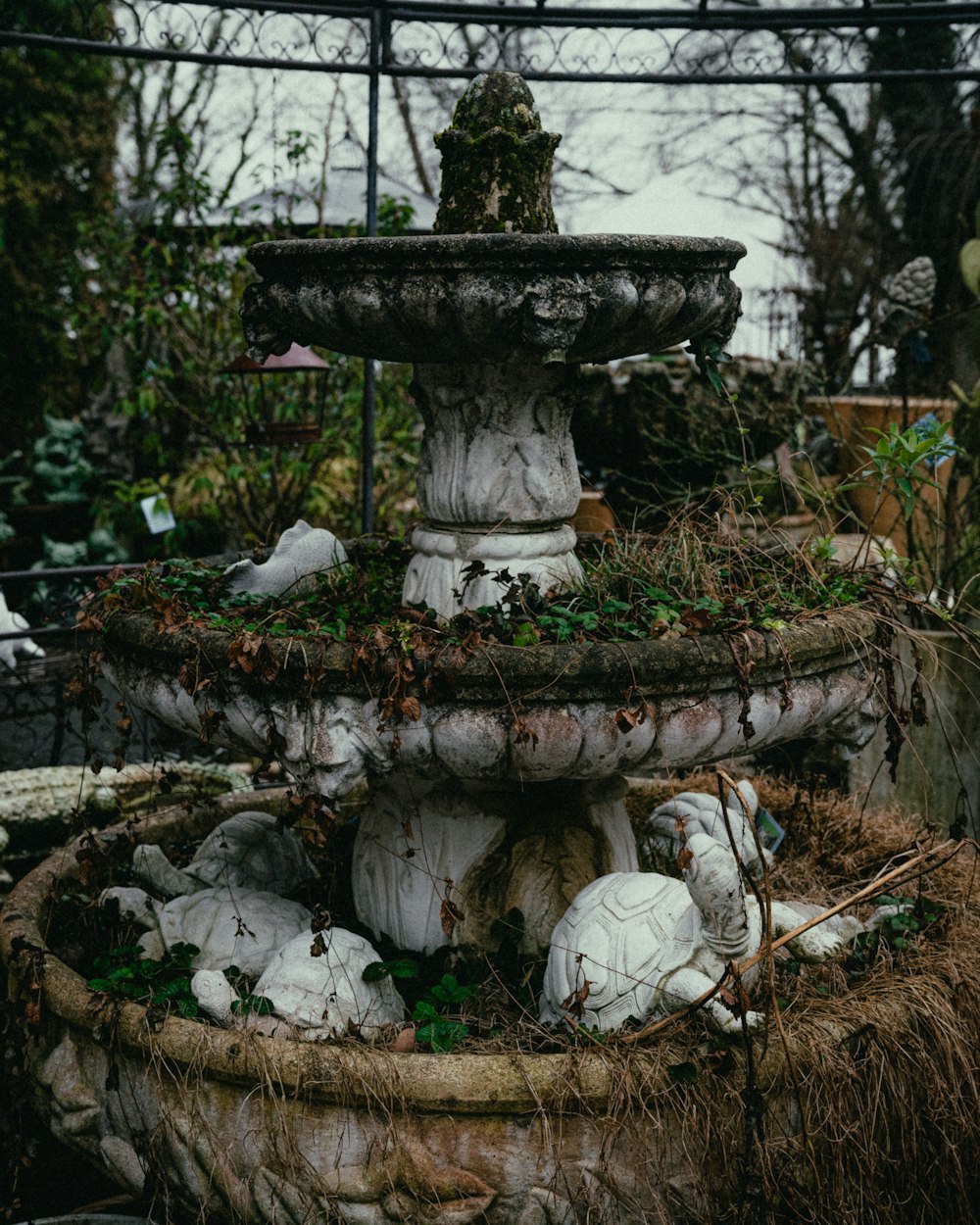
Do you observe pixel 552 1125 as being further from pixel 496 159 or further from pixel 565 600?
pixel 496 159

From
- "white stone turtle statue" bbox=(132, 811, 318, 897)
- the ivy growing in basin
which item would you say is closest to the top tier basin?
the ivy growing in basin

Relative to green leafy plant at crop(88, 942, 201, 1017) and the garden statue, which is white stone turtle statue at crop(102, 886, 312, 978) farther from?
the garden statue

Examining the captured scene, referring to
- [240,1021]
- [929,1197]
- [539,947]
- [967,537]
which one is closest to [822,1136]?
[929,1197]

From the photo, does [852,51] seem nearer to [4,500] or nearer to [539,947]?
[4,500]

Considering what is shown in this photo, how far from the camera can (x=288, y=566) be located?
132 inches

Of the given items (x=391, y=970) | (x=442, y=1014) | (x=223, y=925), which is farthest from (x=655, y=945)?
(x=223, y=925)

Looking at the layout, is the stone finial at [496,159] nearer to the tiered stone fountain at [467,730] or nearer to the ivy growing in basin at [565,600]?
the tiered stone fountain at [467,730]

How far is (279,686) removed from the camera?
8.57 ft

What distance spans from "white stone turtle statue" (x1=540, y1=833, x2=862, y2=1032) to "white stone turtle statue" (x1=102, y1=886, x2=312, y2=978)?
69 cm

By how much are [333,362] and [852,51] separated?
10567 mm

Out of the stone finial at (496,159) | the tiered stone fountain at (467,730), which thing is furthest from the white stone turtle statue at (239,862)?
the stone finial at (496,159)

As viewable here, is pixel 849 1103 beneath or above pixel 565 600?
beneath

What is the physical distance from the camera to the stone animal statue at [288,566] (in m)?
3.34

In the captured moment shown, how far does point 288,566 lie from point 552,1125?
1.69 m
